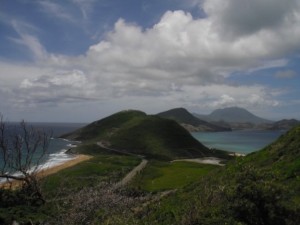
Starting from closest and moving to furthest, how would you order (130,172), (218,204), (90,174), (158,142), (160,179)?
1. (218,204)
2. (160,179)
3. (90,174)
4. (130,172)
5. (158,142)

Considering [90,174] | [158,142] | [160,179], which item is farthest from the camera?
[158,142]

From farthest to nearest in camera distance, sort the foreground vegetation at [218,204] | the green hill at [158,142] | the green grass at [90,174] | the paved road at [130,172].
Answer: the green hill at [158,142] < the green grass at [90,174] < the paved road at [130,172] < the foreground vegetation at [218,204]

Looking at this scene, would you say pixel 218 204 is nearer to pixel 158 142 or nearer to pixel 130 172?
pixel 130 172

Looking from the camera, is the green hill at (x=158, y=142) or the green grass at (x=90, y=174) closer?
the green grass at (x=90, y=174)

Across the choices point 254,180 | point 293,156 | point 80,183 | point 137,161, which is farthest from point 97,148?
point 254,180

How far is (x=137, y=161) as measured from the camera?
13138 centimetres

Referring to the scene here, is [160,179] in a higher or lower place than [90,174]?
higher

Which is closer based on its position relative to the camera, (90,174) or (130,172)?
(90,174)

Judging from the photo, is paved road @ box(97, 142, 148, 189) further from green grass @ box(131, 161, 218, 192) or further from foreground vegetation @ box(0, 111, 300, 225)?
foreground vegetation @ box(0, 111, 300, 225)

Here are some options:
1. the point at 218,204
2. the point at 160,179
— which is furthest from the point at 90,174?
the point at 218,204

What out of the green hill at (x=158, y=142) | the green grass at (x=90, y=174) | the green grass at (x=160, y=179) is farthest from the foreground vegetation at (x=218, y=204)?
the green hill at (x=158, y=142)

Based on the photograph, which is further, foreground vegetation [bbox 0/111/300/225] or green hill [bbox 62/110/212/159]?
green hill [bbox 62/110/212/159]

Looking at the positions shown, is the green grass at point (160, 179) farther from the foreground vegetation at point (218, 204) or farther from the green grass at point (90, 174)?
the foreground vegetation at point (218, 204)

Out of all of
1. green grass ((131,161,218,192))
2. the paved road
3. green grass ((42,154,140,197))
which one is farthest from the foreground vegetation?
green grass ((42,154,140,197))
